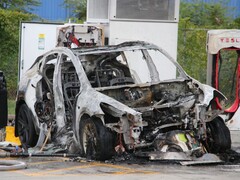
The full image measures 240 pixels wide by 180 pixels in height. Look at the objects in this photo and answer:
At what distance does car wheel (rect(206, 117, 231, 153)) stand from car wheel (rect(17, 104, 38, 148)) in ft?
9.95

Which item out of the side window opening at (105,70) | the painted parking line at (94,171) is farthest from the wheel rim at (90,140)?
the side window opening at (105,70)

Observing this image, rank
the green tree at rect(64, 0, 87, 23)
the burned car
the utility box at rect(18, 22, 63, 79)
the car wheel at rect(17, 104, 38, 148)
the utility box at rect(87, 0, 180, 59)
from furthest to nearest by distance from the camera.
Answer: the green tree at rect(64, 0, 87, 23)
the utility box at rect(18, 22, 63, 79)
the utility box at rect(87, 0, 180, 59)
the car wheel at rect(17, 104, 38, 148)
the burned car

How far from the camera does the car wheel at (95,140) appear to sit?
440 inches

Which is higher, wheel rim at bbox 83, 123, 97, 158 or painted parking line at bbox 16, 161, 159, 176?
wheel rim at bbox 83, 123, 97, 158

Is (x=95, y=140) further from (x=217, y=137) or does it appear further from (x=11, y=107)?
(x=11, y=107)

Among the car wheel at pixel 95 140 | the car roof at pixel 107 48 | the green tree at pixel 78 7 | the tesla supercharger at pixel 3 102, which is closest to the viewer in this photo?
the car wheel at pixel 95 140

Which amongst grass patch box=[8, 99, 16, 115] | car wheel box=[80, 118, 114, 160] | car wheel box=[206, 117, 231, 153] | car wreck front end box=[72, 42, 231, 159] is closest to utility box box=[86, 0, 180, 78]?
grass patch box=[8, 99, 16, 115]

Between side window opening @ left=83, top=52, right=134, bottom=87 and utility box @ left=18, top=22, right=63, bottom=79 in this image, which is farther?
utility box @ left=18, top=22, right=63, bottom=79

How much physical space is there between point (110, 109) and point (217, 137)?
1.99m

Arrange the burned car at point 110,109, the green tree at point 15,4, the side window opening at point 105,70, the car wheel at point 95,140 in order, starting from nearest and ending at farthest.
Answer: the car wheel at point 95,140 → the burned car at point 110,109 → the side window opening at point 105,70 → the green tree at point 15,4

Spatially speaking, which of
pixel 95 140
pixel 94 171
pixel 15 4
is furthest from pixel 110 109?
pixel 15 4

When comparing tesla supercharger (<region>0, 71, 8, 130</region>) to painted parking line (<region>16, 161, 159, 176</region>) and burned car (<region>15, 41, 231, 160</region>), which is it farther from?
painted parking line (<region>16, 161, 159, 176</region>)

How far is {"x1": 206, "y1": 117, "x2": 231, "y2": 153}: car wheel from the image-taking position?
1212 centimetres

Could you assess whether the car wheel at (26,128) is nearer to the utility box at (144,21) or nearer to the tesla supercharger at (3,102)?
the tesla supercharger at (3,102)
